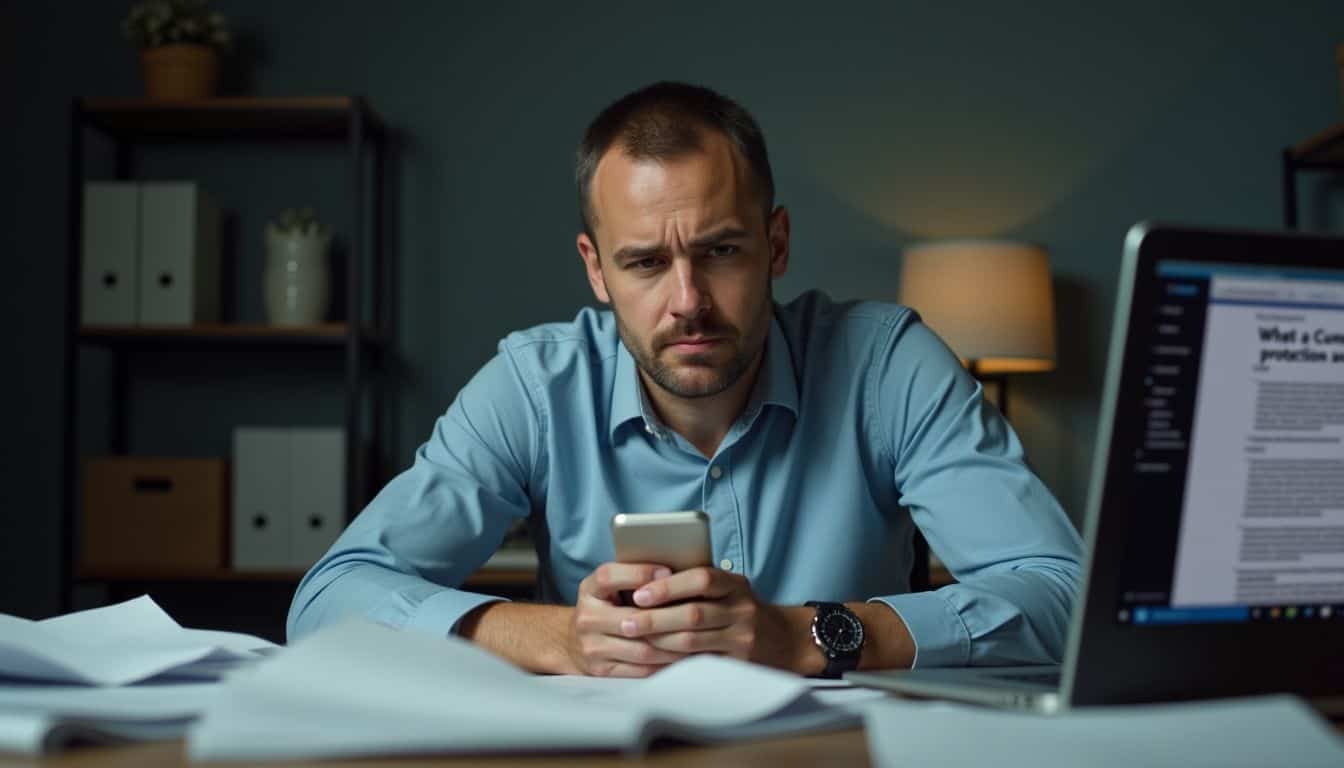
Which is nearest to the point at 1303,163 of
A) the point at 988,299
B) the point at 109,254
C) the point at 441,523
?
the point at 988,299

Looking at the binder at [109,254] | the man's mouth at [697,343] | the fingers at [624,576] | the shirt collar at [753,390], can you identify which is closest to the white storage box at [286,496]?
the binder at [109,254]

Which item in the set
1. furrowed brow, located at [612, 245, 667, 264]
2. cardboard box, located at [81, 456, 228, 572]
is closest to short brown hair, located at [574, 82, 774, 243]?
furrowed brow, located at [612, 245, 667, 264]

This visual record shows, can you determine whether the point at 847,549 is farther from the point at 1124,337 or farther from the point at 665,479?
the point at 1124,337

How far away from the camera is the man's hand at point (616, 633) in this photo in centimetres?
102

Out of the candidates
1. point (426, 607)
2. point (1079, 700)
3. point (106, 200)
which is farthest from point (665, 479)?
point (106, 200)

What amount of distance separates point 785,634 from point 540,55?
8.42 ft

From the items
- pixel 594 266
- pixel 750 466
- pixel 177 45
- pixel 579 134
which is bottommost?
pixel 750 466

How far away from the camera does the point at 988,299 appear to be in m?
2.88

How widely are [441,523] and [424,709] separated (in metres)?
0.82

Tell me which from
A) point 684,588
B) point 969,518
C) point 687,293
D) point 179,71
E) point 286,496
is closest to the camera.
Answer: point 684,588

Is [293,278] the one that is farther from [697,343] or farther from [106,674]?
[106,674]

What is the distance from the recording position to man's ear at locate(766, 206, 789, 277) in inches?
64.4

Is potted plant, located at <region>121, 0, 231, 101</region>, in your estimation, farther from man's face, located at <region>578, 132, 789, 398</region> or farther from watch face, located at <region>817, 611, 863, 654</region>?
watch face, located at <region>817, 611, 863, 654</region>

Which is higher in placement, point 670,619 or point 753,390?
point 753,390
